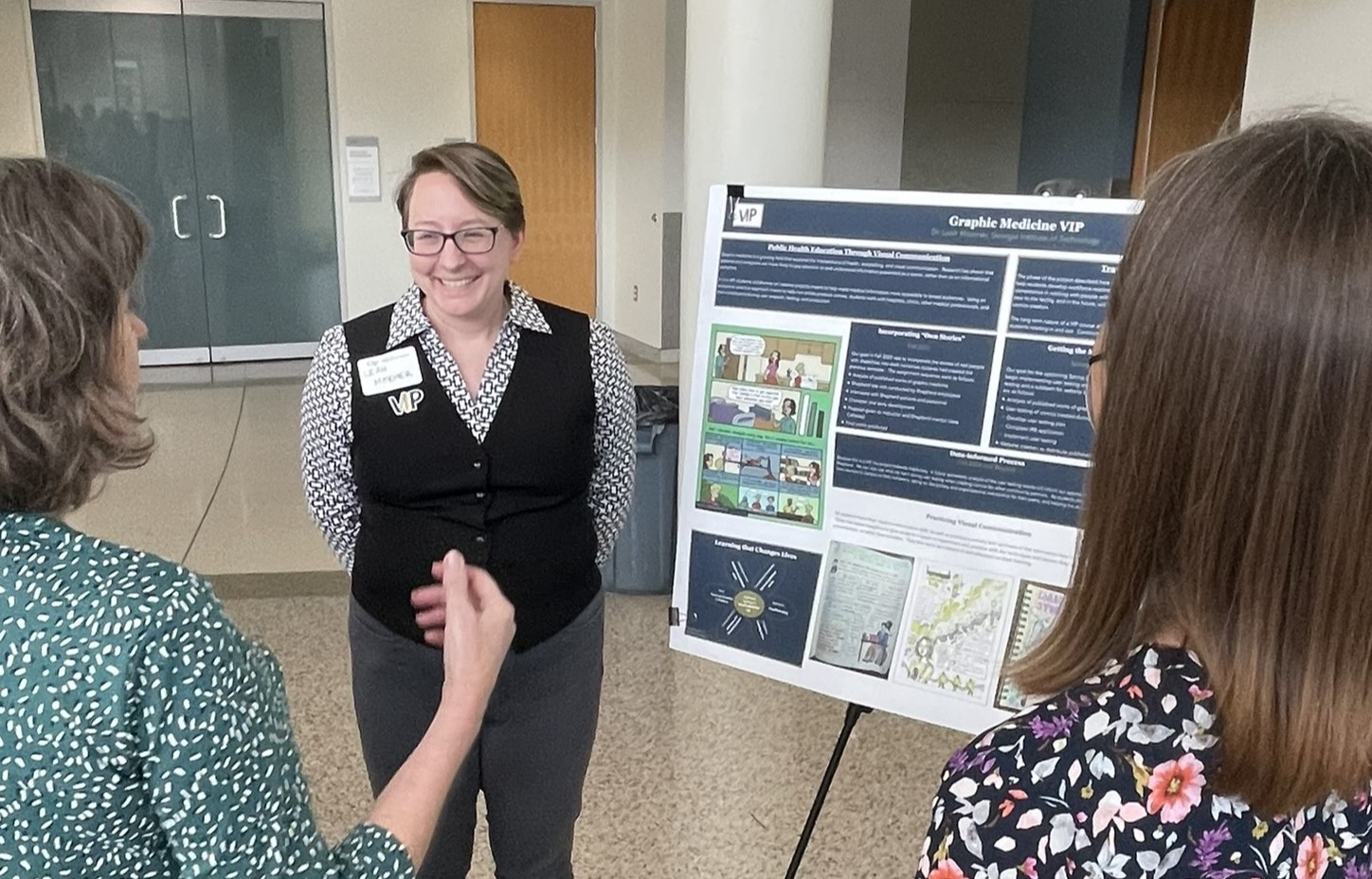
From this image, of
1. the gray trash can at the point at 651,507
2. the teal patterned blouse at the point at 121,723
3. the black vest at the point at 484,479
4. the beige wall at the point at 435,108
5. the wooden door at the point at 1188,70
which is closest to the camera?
the teal patterned blouse at the point at 121,723

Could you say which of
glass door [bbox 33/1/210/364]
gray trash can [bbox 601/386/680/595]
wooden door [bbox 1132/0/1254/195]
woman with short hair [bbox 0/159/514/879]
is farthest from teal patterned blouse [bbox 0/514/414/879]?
glass door [bbox 33/1/210/364]

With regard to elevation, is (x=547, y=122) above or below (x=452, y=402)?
Answer: above

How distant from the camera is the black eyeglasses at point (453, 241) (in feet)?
5.73

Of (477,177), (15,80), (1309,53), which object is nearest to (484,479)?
(477,177)

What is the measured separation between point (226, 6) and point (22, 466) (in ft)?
25.0

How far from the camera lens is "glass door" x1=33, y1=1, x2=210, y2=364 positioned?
7.18 m

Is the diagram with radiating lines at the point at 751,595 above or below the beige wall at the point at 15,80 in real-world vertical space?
below

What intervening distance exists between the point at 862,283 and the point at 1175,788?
1060 mm

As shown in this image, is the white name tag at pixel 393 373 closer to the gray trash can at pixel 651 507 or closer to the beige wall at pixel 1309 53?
the beige wall at pixel 1309 53

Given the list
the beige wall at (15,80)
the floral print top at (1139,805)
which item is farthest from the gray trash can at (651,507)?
the beige wall at (15,80)

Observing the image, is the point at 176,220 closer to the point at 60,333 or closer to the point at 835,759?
the point at 835,759

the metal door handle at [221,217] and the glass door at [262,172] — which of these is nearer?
the glass door at [262,172]

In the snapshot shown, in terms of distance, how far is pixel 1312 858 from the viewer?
2.59 feet

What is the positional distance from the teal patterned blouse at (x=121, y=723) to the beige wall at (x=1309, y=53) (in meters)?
2.35
